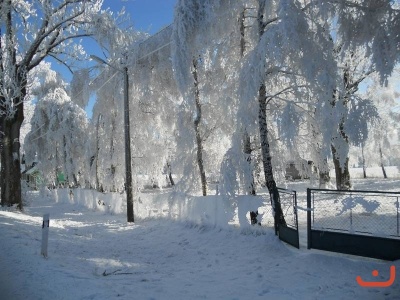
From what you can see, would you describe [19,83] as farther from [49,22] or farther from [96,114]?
[96,114]

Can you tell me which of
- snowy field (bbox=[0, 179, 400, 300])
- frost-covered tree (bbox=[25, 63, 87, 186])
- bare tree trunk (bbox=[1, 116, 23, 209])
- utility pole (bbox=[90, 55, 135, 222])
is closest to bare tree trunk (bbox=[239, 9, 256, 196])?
snowy field (bbox=[0, 179, 400, 300])

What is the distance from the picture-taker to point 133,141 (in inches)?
716

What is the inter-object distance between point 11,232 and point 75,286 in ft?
15.7

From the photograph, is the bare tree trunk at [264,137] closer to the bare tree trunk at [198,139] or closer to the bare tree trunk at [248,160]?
the bare tree trunk at [248,160]

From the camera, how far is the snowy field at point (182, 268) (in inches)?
193

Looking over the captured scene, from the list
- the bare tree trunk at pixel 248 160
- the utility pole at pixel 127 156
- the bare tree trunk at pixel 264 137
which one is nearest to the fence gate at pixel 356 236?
the bare tree trunk at pixel 264 137

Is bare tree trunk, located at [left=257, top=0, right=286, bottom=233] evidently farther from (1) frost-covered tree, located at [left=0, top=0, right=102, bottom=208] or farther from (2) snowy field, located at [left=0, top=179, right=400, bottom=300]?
(1) frost-covered tree, located at [left=0, top=0, right=102, bottom=208]

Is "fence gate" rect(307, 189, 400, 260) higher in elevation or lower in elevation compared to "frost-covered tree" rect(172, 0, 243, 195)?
lower

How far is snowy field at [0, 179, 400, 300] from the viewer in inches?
193

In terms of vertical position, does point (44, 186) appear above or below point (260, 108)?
below

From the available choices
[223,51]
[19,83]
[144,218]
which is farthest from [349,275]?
[19,83]

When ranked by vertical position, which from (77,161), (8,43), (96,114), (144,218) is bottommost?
(144,218)

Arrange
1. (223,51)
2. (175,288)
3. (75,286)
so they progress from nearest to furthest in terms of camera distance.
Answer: (75,286) < (175,288) < (223,51)

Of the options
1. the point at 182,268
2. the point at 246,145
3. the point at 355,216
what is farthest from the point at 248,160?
the point at 182,268
